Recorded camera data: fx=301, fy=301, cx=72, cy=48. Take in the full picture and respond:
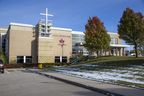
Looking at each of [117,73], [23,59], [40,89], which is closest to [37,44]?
[23,59]

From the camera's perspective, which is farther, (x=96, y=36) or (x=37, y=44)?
(x=37, y=44)

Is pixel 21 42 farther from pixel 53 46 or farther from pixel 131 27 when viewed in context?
pixel 131 27

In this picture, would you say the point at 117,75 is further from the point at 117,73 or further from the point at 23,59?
the point at 23,59

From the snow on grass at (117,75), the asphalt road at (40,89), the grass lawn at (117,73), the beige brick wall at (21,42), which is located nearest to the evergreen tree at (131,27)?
the grass lawn at (117,73)

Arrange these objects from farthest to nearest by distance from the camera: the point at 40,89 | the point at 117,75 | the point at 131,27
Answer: the point at 131,27, the point at 117,75, the point at 40,89

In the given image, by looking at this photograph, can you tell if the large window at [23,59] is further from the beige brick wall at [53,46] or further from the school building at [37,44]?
the beige brick wall at [53,46]

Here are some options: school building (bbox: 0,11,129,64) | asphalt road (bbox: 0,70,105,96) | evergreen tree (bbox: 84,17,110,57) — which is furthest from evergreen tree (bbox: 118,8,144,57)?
asphalt road (bbox: 0,70,105,96)

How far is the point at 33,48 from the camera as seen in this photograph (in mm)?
70875

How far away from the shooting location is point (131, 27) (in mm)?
43312

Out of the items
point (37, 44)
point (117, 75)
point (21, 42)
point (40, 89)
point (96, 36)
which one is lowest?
point (40, 89)

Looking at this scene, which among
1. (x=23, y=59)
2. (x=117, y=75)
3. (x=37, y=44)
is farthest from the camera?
(x=37, y=44)

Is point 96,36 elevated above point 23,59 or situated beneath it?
elevated above

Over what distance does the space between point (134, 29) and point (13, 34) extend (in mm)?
33723

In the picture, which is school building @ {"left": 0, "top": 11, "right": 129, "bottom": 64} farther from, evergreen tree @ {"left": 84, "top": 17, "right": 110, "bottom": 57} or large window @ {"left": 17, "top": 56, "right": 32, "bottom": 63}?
evergreen tree @ {"left": 84, "top": 17, "right": 110, "bottom": 57}
